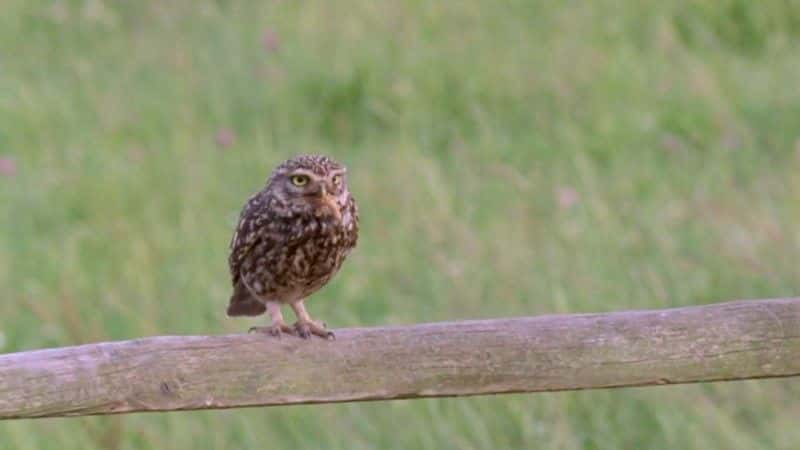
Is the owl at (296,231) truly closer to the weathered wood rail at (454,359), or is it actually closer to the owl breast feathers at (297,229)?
the owl breast feathers at (297,229)

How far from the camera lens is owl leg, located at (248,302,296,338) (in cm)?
338

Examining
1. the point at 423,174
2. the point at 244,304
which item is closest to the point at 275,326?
the point at 244,304

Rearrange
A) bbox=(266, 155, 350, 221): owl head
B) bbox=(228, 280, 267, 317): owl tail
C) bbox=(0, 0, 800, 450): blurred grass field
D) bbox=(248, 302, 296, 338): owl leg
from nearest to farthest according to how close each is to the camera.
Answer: bbox=(248, 302, 296, 338): owl leg < bbox=(266, 155, 350, 221): owl head < bbox=(228, 280, 267, 317): owl tail < bbox=(0, 0, 800, 450): blurred grass field

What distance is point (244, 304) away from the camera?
166 inches

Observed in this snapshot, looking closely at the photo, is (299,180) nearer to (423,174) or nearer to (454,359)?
(454,359)

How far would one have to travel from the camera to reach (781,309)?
2893mm

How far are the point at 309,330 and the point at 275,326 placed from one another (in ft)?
0.76

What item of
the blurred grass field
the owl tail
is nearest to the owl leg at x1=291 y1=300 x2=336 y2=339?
the owl tail

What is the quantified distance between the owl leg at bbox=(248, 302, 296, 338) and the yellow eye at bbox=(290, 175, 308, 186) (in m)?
0.31

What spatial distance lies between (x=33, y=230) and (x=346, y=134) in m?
1.54

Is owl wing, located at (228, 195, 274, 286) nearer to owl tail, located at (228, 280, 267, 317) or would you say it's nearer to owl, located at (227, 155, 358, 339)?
owl, located at (227, 155, 358, 339)

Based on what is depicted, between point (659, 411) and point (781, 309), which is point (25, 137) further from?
point (781, 309)

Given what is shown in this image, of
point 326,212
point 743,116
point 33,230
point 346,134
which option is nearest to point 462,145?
point 346,134

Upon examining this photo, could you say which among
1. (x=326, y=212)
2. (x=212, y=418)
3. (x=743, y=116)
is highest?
(x=326, y=212)
